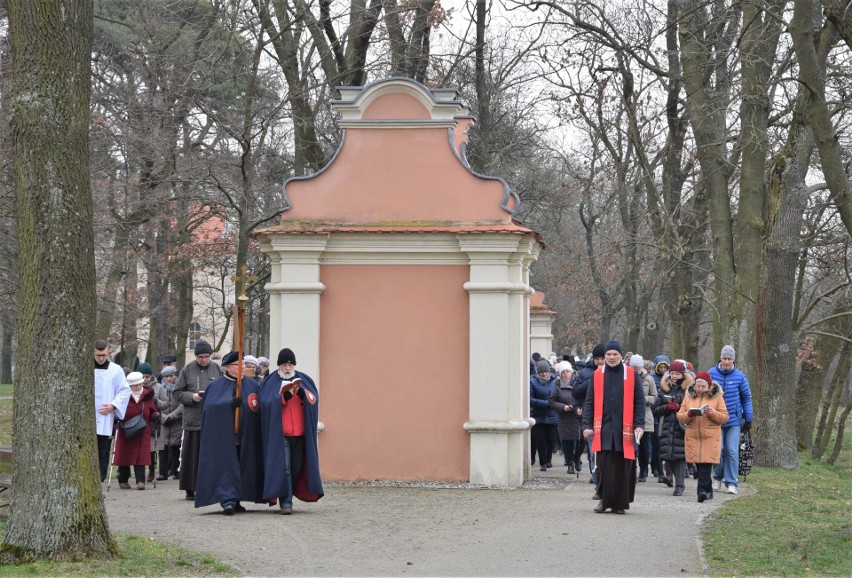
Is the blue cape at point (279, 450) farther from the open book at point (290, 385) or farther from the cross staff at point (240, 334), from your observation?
the cross staff at point (240, 334)

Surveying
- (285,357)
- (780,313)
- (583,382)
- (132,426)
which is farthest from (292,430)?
(780,313)

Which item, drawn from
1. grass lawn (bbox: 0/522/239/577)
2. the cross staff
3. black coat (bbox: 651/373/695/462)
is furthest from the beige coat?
grass lawn (bbox: 0/522/239/577)

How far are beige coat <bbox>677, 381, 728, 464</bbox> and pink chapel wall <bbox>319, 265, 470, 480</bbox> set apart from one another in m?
2.91

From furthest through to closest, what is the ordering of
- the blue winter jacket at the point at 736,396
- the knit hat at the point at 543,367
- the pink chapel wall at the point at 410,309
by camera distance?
the knit hat at the point at 543,367
the pink chapel wall at the point at 410,309
the blue winter jacket at the point at 736,396

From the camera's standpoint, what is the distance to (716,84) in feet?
75.2

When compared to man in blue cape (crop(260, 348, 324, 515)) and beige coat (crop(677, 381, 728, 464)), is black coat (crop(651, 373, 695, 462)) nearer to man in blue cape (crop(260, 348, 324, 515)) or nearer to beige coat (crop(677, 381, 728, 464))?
beige coat (crop(677, 381, 728, 464))

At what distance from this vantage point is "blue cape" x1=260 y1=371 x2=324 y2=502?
12.8 meters

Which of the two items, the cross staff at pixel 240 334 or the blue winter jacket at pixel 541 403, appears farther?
the blue winter jacket at pixel 541 403

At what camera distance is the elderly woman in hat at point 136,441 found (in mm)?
15945

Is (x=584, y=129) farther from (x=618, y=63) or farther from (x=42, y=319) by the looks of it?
(x=42, y=319)

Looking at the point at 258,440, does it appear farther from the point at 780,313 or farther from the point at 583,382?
the point at 780,313

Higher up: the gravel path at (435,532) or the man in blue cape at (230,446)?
the man in blue cape at (230,446)

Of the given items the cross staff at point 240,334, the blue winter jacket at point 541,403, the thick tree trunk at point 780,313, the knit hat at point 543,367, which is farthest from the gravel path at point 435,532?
the thick tree trunk at point 780,313

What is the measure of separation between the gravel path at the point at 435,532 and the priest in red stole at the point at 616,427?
0.25 meters
